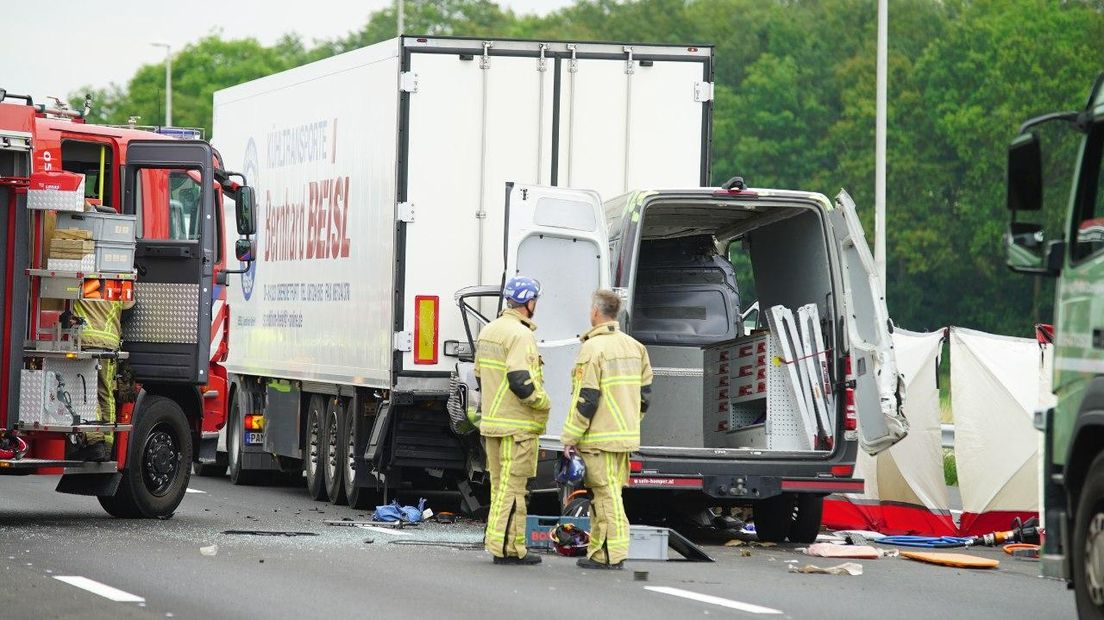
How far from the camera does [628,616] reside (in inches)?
379

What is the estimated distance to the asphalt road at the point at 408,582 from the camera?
32.5 feet

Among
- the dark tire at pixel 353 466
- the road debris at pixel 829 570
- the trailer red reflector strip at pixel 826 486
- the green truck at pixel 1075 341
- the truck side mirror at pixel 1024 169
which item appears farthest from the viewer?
the dark tire at pixel 353 466

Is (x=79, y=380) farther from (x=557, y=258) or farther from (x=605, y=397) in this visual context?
(x=605, y=397)

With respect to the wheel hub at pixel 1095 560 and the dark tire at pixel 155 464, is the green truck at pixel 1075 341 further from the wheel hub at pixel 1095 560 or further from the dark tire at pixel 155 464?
the dark tire at pixel 155 464

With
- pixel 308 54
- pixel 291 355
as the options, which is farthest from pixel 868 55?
pixel 291 355

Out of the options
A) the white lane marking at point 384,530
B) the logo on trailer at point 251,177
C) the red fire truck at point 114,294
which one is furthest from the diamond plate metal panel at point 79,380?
the logo on trailer at point 251,177

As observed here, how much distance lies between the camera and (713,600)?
1038 cm

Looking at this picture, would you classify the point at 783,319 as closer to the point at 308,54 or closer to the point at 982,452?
the point at 982,452

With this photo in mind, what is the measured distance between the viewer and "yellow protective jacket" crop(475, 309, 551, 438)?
1202cm

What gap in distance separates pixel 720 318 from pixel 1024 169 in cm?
658

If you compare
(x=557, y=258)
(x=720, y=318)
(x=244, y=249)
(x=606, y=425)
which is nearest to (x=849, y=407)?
(x=720, y=318)

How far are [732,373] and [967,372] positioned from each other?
2039mm

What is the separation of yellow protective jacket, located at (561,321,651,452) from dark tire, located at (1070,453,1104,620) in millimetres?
3716

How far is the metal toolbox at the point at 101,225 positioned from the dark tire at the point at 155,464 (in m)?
1.46
